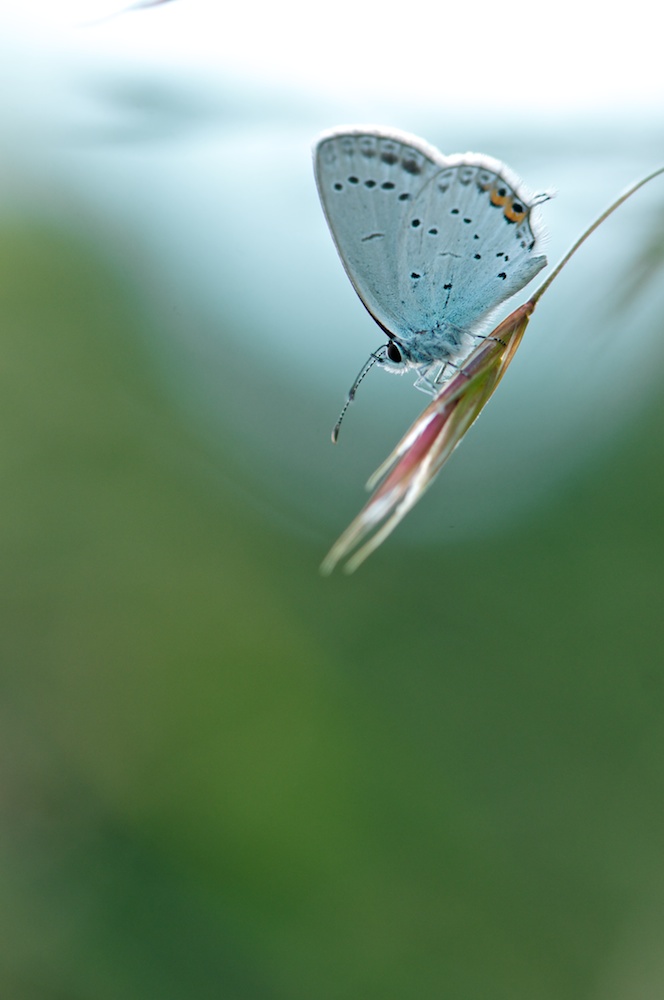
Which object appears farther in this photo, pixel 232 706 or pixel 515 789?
pixel 232 706

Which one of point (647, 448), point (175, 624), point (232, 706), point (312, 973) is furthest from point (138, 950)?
point (647, 448)

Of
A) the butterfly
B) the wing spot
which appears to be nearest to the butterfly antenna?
the butterfly

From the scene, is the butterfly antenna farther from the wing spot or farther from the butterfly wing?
the wing spot

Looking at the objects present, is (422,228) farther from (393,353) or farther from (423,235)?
(393,353)

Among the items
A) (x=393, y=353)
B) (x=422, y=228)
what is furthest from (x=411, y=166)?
(x=393, y=353)

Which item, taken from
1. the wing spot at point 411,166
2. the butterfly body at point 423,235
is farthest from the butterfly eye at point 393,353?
the wing spot at point 411,166

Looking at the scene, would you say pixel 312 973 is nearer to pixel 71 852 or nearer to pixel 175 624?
pixel 71 852

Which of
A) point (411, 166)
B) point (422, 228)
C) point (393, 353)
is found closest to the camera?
point (411, 166)
